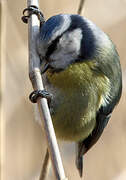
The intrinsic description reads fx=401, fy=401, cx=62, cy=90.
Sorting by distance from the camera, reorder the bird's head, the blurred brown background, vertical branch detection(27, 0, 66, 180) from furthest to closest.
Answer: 1. the blurred brown background
2. the bird's head
3. vertical branch detection(27, 0, 66, 180)

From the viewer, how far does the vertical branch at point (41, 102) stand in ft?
2.87

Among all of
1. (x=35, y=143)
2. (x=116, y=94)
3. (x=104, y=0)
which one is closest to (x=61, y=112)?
(x=116, y=94)

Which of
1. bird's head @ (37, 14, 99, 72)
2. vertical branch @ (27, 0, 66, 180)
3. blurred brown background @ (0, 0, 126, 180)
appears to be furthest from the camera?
blurred brown background @ (0, 0, 126, 180)

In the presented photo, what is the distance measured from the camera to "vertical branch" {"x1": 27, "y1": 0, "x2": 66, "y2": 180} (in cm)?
87

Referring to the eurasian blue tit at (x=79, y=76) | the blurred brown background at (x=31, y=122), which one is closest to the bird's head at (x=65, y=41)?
the eurasian blue tit at (x=79, y=76)

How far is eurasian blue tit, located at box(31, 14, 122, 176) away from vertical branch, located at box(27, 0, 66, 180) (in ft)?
0.26

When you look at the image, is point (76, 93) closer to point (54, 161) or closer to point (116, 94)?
point (116, 94)

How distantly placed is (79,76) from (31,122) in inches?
20.6

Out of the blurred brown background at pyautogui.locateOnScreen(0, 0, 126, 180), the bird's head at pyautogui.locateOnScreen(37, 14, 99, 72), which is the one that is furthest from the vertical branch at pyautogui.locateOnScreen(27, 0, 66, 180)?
the blurred brown background at pyautogui.locateOnScreen(0, 0, 126, 180)

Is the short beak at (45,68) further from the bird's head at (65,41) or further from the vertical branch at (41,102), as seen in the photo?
the vertical branch at (41,102)

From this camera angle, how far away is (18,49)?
5.53ft

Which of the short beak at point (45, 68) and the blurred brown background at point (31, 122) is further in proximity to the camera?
the blurred brown background at point (31, 122)

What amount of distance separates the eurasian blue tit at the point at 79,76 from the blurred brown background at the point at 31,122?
359mm

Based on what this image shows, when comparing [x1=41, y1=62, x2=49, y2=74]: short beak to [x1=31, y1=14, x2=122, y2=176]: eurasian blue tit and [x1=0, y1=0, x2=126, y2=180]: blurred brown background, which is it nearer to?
[x1=31, y1=14, x2=122, y2=176]: eurasian blue tit
